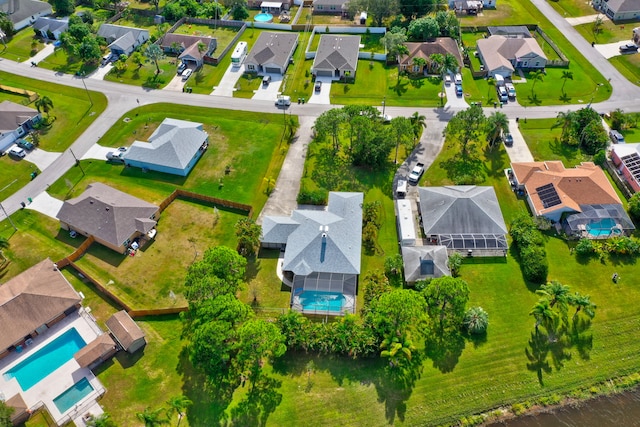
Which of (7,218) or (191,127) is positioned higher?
(191,127)

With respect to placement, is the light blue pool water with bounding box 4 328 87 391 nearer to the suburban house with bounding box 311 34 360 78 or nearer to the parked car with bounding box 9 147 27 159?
the parked car with bounding box 9 147 27 159

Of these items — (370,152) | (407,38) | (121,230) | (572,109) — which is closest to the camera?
(121,230)

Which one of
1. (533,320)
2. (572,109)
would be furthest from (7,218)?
(572,109)

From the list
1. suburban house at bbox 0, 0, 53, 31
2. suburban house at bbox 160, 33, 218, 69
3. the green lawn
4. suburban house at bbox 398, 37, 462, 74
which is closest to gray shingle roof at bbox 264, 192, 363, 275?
the green lawn

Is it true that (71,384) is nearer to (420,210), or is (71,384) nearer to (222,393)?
(222,393)

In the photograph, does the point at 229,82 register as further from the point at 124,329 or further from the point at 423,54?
the point at 124,329

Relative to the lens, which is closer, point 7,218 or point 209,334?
point 209,334
